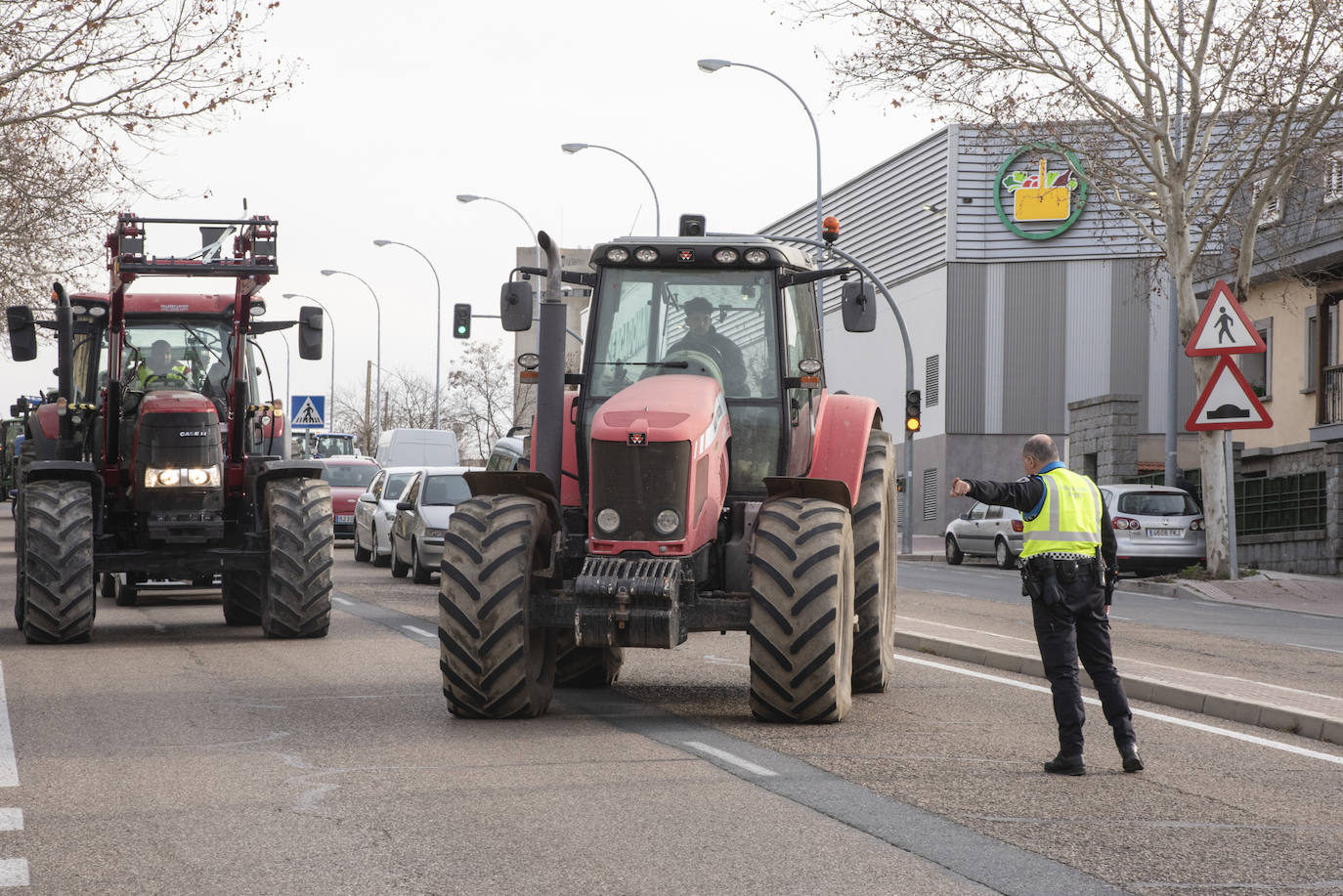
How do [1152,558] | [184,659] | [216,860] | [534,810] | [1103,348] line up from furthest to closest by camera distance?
[1103,348] → [1152,558] → [184,659] → [534,810] → [216,860]

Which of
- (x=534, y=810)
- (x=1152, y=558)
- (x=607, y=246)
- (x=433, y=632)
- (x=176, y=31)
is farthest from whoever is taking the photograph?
(x=1152, y=558)

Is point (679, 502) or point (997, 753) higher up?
point (679, 502)

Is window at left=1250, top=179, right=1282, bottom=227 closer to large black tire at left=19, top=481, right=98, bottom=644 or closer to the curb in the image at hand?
the curb

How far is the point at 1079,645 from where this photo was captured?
9.23 metres

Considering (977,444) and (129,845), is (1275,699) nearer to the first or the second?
(129,845)

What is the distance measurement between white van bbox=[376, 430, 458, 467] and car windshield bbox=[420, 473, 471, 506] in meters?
21.5

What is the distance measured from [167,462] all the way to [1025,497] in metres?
8.61

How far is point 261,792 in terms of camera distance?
316 inches

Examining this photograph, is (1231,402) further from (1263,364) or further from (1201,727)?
(1263,364)

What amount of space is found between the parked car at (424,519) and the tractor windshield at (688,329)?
467 inches

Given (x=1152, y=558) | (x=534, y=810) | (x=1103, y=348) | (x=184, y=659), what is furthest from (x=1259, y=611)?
(x=1103, y=348)

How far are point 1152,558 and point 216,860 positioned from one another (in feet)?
81.1

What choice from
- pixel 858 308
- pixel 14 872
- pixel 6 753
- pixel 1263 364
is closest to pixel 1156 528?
pixel 1263 364

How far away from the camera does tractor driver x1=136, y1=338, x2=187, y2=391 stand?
16.1m
